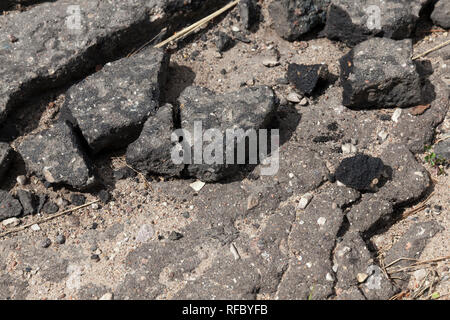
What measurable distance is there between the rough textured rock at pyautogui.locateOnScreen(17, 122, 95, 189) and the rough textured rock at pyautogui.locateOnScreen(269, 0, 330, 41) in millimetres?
1677

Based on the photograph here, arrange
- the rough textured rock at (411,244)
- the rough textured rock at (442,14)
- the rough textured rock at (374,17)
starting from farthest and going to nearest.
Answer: the rough textured rock at (442,14) → the rough textured rock at (374,17) → the rough textured rock at (411,244)

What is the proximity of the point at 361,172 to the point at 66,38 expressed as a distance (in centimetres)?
215

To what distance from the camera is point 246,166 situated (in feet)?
11.2

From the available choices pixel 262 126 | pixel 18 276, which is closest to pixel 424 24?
pixel 262 126

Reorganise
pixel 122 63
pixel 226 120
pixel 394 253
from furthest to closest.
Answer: pixel 122 63 → pixel 226 120 → pixel 394 253

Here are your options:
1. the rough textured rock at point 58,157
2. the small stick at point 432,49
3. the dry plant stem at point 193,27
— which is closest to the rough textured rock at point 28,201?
the rough textured rock at point 58,157

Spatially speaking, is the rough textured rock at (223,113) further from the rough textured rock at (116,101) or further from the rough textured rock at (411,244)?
the rough textured rock at (411,244)

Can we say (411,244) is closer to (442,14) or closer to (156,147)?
(156,147)

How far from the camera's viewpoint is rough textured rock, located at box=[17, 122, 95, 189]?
3.30 metres

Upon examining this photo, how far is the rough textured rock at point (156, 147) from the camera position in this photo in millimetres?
3277

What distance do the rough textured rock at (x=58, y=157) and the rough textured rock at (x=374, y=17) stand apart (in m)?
1.99

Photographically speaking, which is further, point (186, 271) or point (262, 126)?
point (262, 126)

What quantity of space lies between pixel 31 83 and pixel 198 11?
130 centimetres

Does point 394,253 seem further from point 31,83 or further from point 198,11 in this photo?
point 31,83
